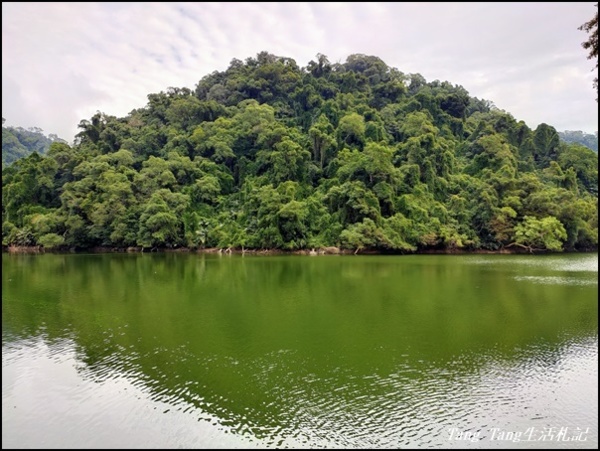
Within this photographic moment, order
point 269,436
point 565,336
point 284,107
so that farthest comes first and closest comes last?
point 284,107
point 565,336
point 269,436

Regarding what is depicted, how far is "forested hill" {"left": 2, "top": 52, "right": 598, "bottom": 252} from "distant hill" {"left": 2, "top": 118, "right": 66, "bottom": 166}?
77.1 ft

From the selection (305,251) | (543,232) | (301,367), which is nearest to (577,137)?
(543,232)

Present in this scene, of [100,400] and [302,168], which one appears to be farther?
[302,168]

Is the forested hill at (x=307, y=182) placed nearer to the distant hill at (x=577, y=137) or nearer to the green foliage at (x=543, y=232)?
the green foliage at (x=543, y=232)

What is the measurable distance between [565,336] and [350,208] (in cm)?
3066

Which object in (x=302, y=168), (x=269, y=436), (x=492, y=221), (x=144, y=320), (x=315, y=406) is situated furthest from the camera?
(x=302, y=168)

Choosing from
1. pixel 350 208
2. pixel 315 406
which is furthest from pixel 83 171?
pixel 315 406

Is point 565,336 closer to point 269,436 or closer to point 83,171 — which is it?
point 269,436

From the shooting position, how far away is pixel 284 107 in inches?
2530

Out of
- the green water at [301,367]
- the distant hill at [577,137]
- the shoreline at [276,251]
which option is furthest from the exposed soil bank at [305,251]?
the distant hill at [577,137]

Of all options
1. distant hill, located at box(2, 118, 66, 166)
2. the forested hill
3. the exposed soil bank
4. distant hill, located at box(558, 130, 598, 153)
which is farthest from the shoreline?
distant hill, located at box(558, 130, 598, 153)

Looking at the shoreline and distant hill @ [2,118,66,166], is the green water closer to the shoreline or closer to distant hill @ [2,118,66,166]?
the shoreline

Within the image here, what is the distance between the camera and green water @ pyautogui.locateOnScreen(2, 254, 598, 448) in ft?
22.2

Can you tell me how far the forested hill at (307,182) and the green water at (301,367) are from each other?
2250 centimetres
